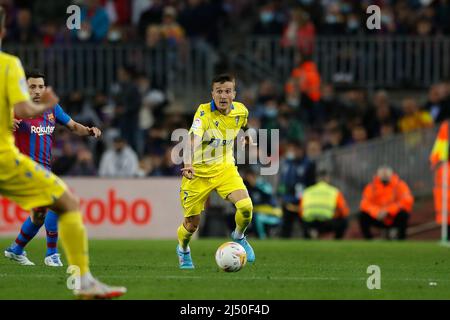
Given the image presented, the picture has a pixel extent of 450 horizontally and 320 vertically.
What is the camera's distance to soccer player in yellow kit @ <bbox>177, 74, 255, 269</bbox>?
14.1 metres

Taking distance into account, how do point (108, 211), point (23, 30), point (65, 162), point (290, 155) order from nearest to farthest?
point (108, 211)
point (290, 155)
point (65, 162)
point (23, 30)

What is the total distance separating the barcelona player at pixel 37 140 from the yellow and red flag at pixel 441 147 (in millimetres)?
10900

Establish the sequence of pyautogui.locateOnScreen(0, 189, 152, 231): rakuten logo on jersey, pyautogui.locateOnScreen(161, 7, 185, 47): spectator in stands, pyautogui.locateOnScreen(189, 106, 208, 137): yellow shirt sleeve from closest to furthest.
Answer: pyautogui.locateOnScreen(189, 106, 208, 137): yellow shirt sleeve → pyautogui.locateOnScreen(0, 189, 152, 231): rakuten logo on jersey → pyautogui.locateOnScreen(161, 7, 185, 47): spectator in stands

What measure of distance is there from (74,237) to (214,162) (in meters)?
4.59

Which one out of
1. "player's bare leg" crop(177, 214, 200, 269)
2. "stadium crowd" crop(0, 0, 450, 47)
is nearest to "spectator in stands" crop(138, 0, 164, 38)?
"stadium crowd" crop(0, 0, 450, 47)

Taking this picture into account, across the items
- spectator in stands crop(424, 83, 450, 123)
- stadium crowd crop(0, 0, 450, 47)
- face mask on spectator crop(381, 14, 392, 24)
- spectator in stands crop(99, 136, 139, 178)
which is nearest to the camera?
spectator in stands crop(99, 136, 139, 178)

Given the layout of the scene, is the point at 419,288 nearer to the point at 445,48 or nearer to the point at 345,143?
the point at 345,143

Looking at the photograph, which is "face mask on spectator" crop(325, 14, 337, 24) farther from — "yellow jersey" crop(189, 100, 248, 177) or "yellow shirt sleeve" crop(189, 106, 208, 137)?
"yellow shirt sleeve" crop(189, 106, 208, 137)

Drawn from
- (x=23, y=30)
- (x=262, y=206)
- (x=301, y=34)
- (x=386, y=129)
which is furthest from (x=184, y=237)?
(x=23, y=30)

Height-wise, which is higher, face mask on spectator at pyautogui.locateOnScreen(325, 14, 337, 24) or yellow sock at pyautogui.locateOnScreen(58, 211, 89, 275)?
face mask on spectator at pyautogui.locateOnScreen(325, 14, 337, 24)

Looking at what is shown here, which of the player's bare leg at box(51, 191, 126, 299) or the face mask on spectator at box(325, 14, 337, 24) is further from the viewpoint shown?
the face mask on spectator at box(325, 14, 337, 24)

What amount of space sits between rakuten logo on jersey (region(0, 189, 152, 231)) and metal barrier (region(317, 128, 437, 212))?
4514 mm

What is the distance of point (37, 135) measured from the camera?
14133 millimetres

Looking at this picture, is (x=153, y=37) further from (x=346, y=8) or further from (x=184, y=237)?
(x=184, y=237)
